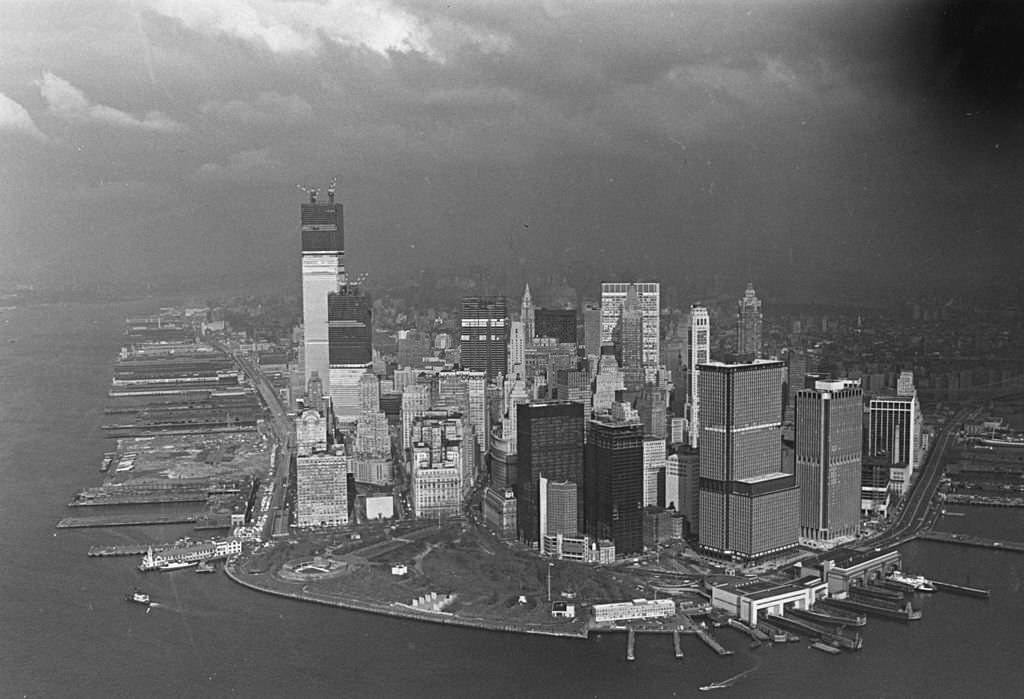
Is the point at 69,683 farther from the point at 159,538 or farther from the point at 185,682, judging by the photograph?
the point at 159,538

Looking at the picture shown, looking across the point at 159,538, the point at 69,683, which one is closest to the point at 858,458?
the point at 159,538

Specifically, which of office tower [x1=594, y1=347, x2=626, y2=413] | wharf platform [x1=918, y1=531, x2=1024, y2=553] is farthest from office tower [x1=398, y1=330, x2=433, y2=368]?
wharf platform [x1=918, y1=531, x2=1024, y2=553]

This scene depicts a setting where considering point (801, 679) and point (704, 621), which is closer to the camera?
point (801, 679)

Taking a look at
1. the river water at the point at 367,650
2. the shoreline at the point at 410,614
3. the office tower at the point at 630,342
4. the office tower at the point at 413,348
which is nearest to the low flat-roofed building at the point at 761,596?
the river water at the point at 367,650

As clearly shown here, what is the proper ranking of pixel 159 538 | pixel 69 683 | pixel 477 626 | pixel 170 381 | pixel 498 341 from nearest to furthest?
1. pixel 69 683
2. pixel 477 626
3. pixel 159 538
4. pixel 498 341
5. pixel 170 381

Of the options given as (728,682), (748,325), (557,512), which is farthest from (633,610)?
(748,325)

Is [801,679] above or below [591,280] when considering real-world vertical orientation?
below

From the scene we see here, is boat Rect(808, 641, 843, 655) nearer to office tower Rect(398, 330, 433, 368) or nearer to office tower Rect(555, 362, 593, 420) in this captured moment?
office tower Rect(555, 362, 593, 420)
